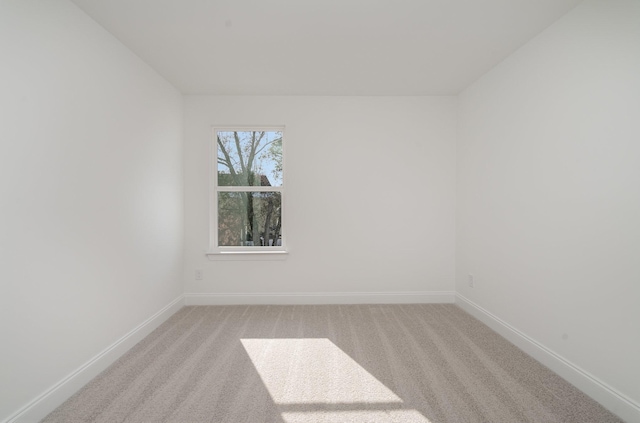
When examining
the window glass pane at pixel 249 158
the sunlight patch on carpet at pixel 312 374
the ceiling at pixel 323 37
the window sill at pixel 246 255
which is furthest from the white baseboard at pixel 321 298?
the ceiling at pixel 323 37

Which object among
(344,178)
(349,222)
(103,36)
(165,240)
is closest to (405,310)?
(349,222)

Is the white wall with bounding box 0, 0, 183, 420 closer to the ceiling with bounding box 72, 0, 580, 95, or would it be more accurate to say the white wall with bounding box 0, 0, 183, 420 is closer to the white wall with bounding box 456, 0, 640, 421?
the ceiling with bounding box 72, 0, 580, 95

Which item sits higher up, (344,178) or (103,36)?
(103,36)

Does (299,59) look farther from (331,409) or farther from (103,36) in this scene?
(331,409)

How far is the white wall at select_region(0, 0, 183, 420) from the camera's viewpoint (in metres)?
1.69

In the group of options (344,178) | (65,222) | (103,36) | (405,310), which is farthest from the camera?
(344,178)

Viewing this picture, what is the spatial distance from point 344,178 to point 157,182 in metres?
2.11

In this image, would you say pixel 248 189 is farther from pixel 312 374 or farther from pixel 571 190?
pixel 571 190

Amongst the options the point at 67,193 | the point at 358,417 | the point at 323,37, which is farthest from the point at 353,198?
the point at 67,193

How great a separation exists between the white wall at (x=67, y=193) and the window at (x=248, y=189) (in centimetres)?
96

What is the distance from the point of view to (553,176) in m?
2.39

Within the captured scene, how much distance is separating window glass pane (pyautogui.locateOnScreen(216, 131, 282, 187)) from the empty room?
26 millimetres

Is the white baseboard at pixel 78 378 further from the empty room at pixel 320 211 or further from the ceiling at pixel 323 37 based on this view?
the ceiling at pixel 323 37

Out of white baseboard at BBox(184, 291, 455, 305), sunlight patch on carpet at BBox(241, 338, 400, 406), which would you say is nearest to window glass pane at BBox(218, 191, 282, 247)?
white baseboard at BBox(184, 291, 455, 305)
